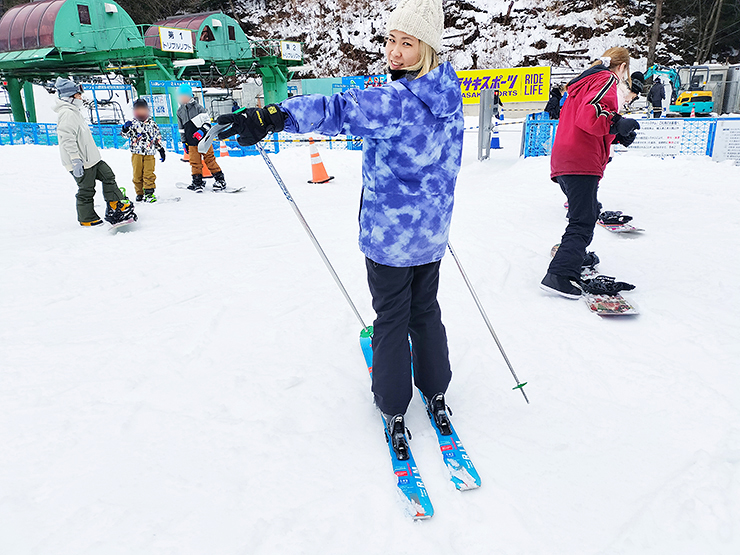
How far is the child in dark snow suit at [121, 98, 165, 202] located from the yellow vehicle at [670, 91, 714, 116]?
711 inches

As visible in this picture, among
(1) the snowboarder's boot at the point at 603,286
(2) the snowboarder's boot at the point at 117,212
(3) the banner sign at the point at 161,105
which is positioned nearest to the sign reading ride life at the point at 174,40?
(3) the banner sign at the point at 161,105

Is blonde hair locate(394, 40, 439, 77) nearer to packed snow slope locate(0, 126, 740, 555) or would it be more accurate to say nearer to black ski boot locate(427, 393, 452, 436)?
black ski boot locate(427, 393, 452, 436)

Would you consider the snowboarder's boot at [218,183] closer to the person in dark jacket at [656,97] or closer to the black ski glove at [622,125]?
the black ski glove at [622,125]

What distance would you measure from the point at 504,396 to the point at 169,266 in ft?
10.7

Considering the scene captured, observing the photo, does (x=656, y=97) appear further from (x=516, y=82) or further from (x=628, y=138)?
(x=628, y=138)

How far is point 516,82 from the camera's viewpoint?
1775 cm

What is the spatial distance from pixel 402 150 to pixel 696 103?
2020cm

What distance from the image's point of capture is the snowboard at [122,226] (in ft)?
18.6

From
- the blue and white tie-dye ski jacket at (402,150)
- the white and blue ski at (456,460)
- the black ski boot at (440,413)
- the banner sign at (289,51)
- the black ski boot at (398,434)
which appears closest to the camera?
the blue and white tie-dye ski jacket at (402,150)

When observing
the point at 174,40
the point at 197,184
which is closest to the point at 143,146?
the point at 197,184

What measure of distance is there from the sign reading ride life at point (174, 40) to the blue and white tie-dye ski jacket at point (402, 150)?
17.5 metres

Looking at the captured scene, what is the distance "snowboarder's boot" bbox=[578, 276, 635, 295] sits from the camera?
3682 millimetres

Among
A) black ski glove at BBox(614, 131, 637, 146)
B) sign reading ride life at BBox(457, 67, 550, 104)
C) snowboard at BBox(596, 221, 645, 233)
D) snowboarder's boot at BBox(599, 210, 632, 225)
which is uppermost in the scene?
sign reading ride life at BBox(457, 67, 550, 104)

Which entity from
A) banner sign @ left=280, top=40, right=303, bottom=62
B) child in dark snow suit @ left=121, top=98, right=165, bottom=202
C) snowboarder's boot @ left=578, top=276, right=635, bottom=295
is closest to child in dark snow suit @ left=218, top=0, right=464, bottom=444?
snowboarder's boot @ left=578, top=276, right=635, bottom=295
